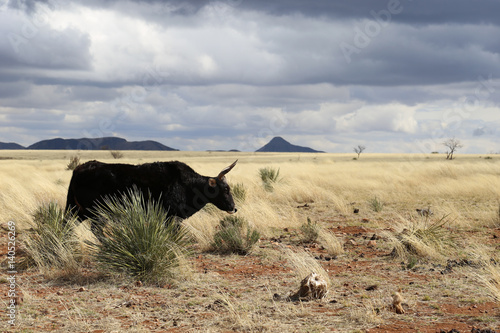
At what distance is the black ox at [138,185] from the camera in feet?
27.8

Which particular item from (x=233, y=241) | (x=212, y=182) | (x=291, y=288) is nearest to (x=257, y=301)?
(x=291, y=288)

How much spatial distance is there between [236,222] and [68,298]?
14.6 feet

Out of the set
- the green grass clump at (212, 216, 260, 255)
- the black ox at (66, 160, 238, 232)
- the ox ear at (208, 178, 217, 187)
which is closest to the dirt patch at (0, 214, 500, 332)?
the green grass clump at (212, 216, 260, 255)

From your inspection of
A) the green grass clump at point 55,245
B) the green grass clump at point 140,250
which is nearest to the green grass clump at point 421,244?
the green grass clump at point 140,250

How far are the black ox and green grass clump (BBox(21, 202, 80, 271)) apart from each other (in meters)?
0.32

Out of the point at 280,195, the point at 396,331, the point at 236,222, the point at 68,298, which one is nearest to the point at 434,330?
the point at 396,331

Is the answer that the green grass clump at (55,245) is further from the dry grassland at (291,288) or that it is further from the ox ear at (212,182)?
the ox ear at (212,182)

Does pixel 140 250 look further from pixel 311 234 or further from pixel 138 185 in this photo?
pixel 311 234

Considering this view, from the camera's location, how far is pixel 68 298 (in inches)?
237

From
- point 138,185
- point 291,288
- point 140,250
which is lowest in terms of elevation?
point 291,288

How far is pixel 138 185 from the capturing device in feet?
28.0

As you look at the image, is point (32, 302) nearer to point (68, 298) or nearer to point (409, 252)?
point (68, 298)

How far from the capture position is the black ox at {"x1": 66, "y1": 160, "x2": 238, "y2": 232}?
8.48m

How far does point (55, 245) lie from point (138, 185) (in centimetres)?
173
